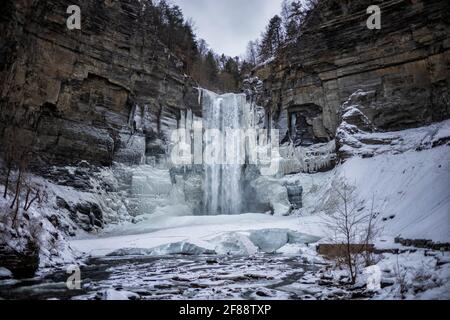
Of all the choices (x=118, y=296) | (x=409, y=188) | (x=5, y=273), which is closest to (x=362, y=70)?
(x=409, y=188)

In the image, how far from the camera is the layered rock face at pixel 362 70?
22.9 metres

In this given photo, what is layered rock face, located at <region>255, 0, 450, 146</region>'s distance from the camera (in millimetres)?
22891

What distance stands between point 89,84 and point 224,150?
1229 centimetres

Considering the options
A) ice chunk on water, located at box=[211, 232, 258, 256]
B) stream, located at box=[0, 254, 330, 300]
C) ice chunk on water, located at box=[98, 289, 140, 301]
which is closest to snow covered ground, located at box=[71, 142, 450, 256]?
ice chunk on water, located at box=[211, 232, 258, 256]

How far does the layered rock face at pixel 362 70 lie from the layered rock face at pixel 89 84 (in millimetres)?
9192

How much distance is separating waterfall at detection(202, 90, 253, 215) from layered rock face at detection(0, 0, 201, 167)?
2.14 metres

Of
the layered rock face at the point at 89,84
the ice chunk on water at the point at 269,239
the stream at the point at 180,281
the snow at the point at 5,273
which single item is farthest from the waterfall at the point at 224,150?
the snow at the point at 5,273

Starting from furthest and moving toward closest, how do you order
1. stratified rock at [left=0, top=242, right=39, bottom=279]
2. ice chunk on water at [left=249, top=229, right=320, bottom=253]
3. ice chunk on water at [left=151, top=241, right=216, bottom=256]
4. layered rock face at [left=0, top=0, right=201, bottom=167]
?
1. layered rock face at [left=0, top=0, right=201, bottom=167]
2. ice chunk on water at [left=249, top=229, right=320, bottom=253]
3. ice chunk on water at [left=151, top=241, right=216, bottom=256]
4. stratified rock at [left=0, top=242, right=39, bottom=279]

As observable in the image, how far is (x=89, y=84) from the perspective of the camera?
26.8 meters

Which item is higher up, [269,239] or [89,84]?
[89,84]

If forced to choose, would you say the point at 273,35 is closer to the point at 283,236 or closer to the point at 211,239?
the point at 283,236

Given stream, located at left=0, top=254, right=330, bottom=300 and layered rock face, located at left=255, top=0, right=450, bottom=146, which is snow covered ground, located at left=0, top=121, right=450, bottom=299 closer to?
stream, located at left=0, top=254, right=330, bottom=300

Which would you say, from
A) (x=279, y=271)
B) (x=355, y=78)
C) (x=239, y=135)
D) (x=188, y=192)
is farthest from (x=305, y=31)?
(x=279, y=271)

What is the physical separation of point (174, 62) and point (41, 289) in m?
27.1
